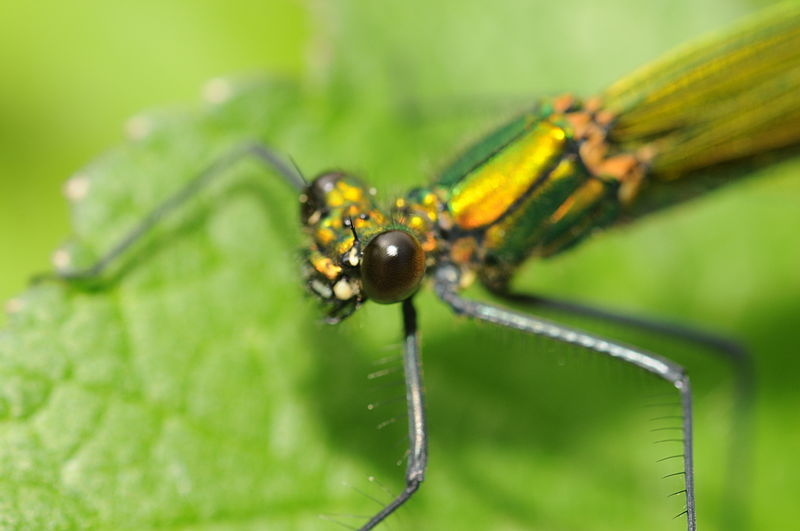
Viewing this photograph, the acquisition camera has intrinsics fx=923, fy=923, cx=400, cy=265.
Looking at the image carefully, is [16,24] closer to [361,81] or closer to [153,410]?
[361,81]

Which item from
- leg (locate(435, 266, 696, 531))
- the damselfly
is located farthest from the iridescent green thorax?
leg (locate(435, 266, 696, 531))

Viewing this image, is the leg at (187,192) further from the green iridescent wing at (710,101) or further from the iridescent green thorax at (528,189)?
the green iridescent wing at (710,101)

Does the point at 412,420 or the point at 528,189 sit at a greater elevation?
the point at 528,189

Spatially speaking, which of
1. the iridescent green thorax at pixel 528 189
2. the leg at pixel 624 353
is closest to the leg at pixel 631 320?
the iridescent green thorax at pixel 528 189

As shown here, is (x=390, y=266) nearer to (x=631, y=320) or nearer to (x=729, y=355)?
(x=631, y=320)

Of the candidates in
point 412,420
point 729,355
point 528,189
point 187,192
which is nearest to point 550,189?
Answer: point 528,189

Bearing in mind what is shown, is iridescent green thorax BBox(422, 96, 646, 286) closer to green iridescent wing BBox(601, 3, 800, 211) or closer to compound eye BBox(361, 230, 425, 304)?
green iridescent wing BBox(601, 3, 800, 211)

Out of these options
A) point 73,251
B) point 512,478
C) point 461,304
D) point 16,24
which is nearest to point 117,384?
point 73,251

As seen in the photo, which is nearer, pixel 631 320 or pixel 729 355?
pixel 631 320
